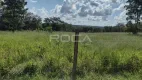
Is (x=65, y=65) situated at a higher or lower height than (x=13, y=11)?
lower

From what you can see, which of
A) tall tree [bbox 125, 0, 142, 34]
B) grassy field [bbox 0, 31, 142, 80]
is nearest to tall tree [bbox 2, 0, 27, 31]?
tall tree [bbox 125, 0, 142, 34]

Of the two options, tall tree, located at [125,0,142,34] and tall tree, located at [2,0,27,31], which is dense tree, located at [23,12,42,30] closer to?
Answer: tall tree, located at [2,0,27,31]

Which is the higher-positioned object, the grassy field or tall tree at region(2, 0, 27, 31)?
tall tree at region(2, 0, 27, 31)

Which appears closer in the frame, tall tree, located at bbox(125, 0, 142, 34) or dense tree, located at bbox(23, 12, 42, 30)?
tall tree, located at bbox(125, 0, 142, 34)

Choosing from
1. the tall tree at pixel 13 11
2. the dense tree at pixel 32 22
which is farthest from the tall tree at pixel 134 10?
the dense tree at pixel 32 22

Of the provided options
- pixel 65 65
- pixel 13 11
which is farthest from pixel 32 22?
pixel 65 65

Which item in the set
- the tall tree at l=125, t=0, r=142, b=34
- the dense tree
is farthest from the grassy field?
the dense tree

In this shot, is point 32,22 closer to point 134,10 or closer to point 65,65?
point 134,10

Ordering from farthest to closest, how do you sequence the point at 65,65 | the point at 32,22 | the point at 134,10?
the point at 32,22 < the point at 134,10 < the point at 65,65

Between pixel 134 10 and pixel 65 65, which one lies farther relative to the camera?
pixel 134 10

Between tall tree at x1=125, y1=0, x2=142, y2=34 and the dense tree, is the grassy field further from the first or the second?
the dense tree

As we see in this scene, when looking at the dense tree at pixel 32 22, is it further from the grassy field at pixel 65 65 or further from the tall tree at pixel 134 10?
the grassy field at pixel 65 65

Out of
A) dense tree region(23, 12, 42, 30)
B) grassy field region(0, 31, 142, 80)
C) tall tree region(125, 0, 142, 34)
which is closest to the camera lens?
grassy field region(0, 31, 142, 80)

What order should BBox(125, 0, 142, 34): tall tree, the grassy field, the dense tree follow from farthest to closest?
the dense tree
BBox(125, 0, 142, 34): tall tree
the grassy field
